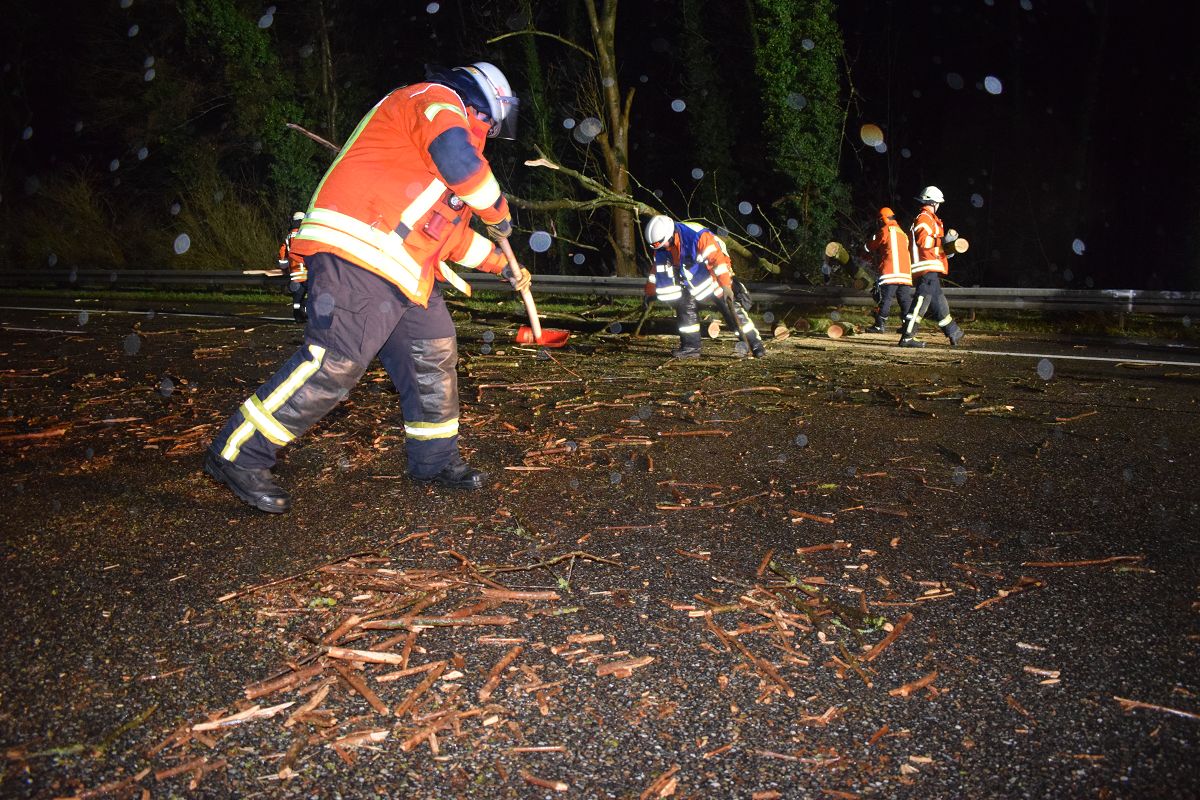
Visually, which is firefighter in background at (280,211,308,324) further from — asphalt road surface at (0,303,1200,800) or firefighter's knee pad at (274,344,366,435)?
firefighter's knee pad at (274,344,366,435)

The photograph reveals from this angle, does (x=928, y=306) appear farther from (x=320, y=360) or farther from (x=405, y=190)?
(x=320, y=360)

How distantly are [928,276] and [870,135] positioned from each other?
41.4 feet

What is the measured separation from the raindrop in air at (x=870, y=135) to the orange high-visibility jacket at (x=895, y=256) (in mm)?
11821

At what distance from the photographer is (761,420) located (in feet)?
21.2

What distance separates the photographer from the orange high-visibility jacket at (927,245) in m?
11.1

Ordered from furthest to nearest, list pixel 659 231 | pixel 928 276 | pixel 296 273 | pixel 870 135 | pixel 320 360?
Answer: pixel 870 135, pixel 928 276, pixel 296 273, pixel 659 231, pixel 320 360

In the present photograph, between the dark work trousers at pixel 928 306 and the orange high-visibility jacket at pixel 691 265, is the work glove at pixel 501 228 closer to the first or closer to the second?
the orange high-visibility jacket at pixel 691 265

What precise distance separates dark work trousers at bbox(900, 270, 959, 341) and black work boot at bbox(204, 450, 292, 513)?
8.18m

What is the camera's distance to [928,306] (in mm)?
11109

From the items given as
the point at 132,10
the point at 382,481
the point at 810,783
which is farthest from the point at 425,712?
the point at 132,10

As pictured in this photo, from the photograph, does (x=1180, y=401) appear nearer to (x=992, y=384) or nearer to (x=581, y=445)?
(x=992, y=384)

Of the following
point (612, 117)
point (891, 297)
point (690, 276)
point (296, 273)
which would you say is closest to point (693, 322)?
point (690, 276)

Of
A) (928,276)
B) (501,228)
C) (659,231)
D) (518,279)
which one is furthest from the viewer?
(928,276)

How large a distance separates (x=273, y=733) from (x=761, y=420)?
4448 millimetres
